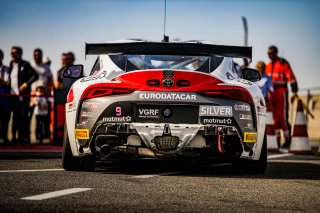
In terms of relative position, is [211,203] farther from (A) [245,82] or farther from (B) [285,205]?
(A) [245,82]

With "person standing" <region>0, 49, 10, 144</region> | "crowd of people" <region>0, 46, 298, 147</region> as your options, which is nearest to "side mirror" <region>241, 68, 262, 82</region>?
"crowd of people" <region>0, 46, 298, 147</region>

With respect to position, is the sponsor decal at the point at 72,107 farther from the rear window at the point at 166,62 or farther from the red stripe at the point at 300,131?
the red stripe at the point at 300,131

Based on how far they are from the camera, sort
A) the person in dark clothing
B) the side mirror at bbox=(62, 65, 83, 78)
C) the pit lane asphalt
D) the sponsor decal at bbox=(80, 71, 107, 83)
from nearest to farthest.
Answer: the pit lane asphalt → the sponsor decal at bbox=(80, 71, 107, 83) → the side mirror at bbox=(62, 65, 83, 78) → the person in dark clothing

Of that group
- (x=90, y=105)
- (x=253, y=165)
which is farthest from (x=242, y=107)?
(x=90, y=105)

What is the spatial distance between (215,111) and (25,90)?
1072cm

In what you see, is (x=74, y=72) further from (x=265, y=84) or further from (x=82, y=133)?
(x=265, y=84)

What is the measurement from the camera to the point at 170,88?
988 cm

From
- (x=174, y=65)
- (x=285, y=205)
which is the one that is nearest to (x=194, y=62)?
(x=174, y=65)

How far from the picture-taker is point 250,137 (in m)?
10.2

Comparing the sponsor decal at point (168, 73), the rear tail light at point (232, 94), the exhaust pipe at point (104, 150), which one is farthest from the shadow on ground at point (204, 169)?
the sponsor decal at point (168, 73)

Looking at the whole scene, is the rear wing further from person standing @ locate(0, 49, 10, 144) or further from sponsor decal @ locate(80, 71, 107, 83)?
person standing @ locate(0, 49, 10, 144)

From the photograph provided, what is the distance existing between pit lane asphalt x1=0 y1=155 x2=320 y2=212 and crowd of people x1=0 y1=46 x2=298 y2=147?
7.80 meters

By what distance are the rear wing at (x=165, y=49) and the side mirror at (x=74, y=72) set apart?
1.08ft

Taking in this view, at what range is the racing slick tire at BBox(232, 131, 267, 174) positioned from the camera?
10.6 metres
